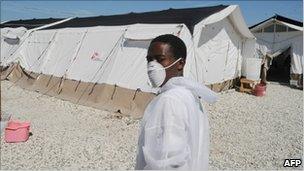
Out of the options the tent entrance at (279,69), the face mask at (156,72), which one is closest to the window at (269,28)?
the tent entrance at (279,69)

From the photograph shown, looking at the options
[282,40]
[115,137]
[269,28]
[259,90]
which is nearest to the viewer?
[115,137]

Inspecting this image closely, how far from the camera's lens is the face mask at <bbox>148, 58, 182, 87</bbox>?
6.94 ft

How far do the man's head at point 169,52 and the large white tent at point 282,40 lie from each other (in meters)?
15.6

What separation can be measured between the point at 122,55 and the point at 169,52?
8.14 metres

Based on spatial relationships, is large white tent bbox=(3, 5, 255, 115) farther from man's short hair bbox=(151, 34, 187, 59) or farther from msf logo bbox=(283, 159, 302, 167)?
man's short hair bbox=(151, 34, 187, 59)

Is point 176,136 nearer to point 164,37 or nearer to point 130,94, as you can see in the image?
point 164,37

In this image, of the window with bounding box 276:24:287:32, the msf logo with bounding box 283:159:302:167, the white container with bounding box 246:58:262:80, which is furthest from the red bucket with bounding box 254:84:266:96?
the msf logo with bounding box 283:159:302:167

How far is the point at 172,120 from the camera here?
179cm

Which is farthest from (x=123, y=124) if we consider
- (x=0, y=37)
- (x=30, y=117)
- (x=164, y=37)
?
(x=0, y=37)

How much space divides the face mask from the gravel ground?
3.53 metres

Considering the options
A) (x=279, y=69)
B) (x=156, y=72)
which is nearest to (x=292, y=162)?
(x=156, y=72)

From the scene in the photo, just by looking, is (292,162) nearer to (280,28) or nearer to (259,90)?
(259,90)

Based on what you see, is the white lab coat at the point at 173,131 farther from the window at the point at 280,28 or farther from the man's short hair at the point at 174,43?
the window at the point at 280,28

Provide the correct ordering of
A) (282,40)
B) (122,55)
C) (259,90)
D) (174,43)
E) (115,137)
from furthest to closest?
(282,40) < (259,90) < (122,55) < (115,137) < (174,43)
